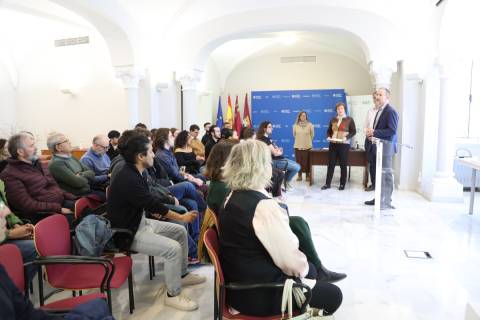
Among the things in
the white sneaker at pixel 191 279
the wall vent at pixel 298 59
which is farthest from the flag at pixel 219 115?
the white sneaker at pixel 191 279

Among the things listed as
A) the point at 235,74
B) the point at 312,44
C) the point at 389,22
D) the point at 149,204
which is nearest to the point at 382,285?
the point at 149,204

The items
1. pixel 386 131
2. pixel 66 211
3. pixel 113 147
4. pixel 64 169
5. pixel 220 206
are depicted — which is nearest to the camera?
pixel 220 206

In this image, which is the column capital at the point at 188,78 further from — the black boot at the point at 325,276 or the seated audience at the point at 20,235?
the black boot at the point at 325,276

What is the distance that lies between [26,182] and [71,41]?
241 inches

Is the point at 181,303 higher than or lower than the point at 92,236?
lower

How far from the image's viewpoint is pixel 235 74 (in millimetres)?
11867

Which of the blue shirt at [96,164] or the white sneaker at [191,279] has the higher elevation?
the blue shirt at [96,164]

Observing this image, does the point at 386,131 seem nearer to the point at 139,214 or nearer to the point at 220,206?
the point at 220,206

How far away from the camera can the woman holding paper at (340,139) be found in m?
Result: 6.48

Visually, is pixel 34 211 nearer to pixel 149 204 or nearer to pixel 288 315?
pixel 149 204

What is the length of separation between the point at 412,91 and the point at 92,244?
583 cm

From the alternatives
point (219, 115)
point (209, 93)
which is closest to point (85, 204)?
point (209, 93)

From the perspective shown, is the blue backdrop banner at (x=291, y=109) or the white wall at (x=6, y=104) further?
the blue backdrop banner at (x=291, y=109)

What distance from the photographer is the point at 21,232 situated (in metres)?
2.56
